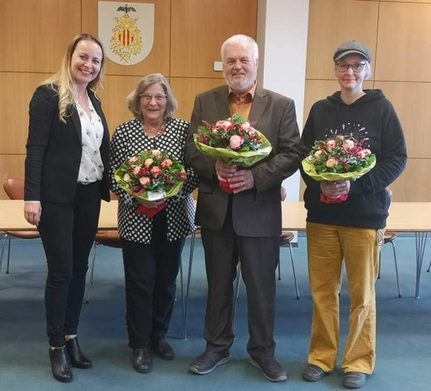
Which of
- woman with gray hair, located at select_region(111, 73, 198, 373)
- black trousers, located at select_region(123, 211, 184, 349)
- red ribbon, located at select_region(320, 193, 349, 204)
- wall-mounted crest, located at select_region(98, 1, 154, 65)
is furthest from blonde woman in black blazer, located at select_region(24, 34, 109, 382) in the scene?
wall-mounted crest, located at select_region(98, 1, 154, 65)

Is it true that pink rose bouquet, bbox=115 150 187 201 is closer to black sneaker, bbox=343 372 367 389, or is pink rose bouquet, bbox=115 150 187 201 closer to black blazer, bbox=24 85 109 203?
black blazer, bbox=24 85 109 203

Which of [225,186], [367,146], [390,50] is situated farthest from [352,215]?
[390,50]

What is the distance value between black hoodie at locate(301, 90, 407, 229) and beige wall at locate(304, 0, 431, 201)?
350 centimetres

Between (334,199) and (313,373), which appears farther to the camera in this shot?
(313,373)

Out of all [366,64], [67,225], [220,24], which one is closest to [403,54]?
[220,24]

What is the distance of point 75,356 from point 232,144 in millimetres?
1508

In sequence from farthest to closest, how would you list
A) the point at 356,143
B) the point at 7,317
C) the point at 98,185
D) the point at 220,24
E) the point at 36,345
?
the point at 220,24, the point at 7,317, the point at 36,345, the point at 98,185, the point at 356,143

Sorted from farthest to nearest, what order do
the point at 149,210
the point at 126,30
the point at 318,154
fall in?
the point at 126,30 < the point at 149,210 < the point at 318,154

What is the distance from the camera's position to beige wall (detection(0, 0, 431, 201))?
5.89 m

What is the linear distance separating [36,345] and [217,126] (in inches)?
71.7

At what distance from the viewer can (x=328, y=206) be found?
2.72 meters

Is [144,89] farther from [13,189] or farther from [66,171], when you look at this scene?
[13,189]

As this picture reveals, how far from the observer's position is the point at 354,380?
2.80 m

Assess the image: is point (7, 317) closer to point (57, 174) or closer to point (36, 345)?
point (36, 345)
